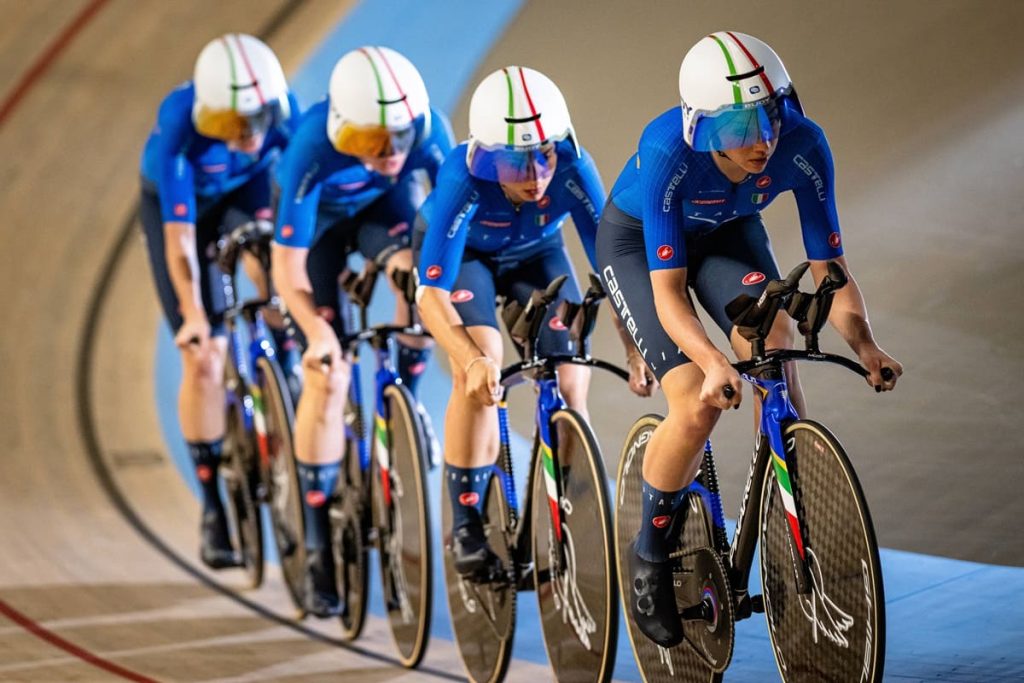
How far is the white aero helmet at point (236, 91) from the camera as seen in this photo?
504 centimetres

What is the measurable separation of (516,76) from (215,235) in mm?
2334

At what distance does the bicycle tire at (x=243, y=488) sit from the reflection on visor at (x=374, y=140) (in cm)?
157

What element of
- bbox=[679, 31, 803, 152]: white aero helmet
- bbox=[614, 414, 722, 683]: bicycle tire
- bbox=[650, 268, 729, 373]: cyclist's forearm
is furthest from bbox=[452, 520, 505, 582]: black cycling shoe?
bbox=[679, 31, 803, 152]: white aero helmet

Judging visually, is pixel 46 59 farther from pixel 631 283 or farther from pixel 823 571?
pixel 823 571

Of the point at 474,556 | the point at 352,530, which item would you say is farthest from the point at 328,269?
the point at 474,556

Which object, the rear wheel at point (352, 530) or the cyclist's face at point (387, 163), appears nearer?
the cyclist's face at point (387, 163)

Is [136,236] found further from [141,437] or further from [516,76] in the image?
[516,76]

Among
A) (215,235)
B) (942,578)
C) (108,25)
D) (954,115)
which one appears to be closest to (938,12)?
(954,115)

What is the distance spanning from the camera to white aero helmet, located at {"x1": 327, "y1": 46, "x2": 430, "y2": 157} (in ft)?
13.8

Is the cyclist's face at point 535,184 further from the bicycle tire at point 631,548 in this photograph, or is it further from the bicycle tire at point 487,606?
the bicycle tire at point 487,606

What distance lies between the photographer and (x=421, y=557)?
422cm

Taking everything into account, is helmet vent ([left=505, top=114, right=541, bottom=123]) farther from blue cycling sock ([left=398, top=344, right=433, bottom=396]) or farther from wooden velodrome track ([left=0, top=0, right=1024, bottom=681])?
blue cycling sock ([left=398, top=344, right=433, bottom=396])

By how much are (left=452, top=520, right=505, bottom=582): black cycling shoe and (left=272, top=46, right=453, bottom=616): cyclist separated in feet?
2.61

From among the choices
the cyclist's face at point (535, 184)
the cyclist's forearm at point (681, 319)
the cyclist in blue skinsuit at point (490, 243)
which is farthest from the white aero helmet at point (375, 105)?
the cyclist's forearm at point (681, 319)
